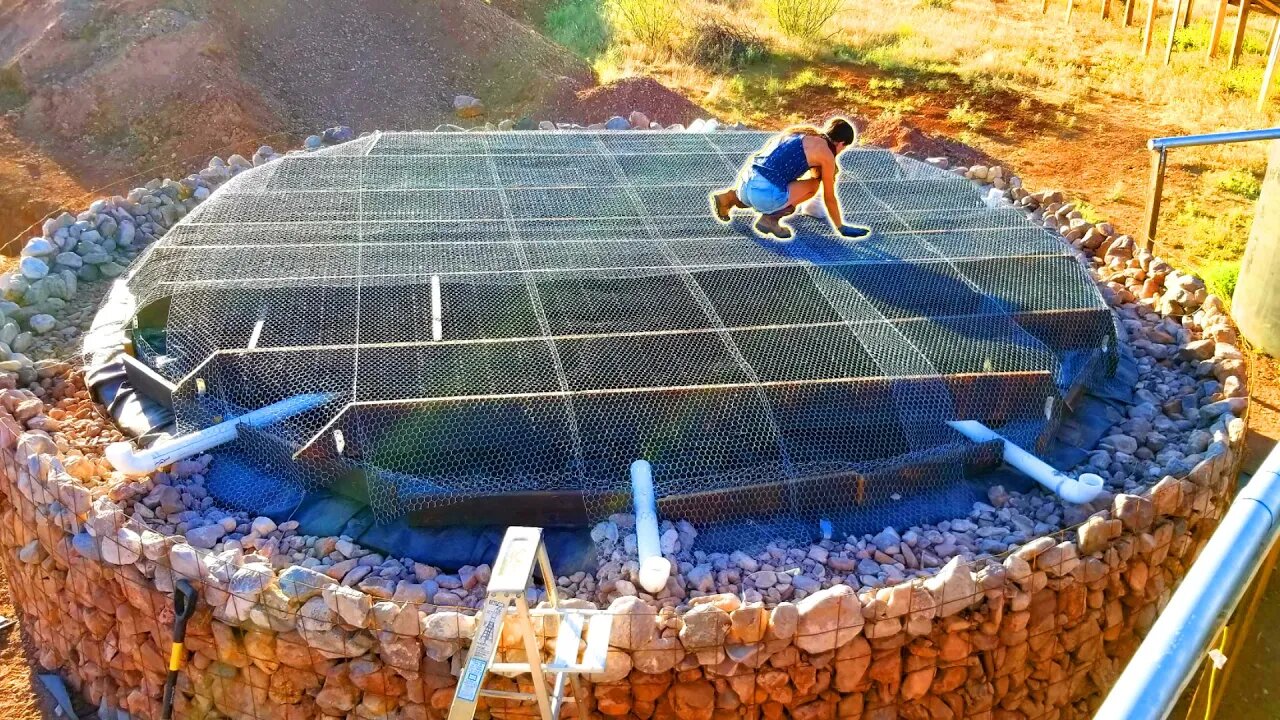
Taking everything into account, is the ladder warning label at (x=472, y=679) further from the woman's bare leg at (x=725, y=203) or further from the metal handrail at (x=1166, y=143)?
the metal handrail at (x=1166, y=143)

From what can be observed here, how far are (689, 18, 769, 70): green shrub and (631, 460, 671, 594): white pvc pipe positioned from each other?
11.4 m

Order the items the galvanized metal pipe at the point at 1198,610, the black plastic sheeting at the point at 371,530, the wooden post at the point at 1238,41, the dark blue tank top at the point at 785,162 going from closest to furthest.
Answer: the galvanized metal pipe at the point at 1198,610, the black plastic sheeting at the point at 371,530, the dark blue tank top at the point at 785,162, the wooden post at the point at 1238,41

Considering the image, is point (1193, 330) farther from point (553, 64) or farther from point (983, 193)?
point (553, 64)

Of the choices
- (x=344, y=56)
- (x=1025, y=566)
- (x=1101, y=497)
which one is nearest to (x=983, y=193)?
(x=1101, y=497)

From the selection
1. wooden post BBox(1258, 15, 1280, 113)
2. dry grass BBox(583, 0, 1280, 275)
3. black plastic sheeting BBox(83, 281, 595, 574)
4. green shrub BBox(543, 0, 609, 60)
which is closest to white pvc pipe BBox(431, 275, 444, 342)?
black plastic sheeting BBox(83, 281, 595, 574)

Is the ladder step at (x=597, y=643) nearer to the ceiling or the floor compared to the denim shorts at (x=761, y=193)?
nearer to the floor

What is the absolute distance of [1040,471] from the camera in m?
4.94

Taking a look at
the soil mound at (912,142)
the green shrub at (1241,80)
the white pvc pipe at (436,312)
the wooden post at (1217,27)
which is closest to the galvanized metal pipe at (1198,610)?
the white pvc pipe at (436,312)

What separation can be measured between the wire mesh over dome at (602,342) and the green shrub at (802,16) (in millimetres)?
9652

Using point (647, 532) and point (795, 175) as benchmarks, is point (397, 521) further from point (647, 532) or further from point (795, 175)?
point (795, 175)

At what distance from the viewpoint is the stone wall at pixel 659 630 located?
3.88 metres

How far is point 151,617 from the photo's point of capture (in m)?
4.29

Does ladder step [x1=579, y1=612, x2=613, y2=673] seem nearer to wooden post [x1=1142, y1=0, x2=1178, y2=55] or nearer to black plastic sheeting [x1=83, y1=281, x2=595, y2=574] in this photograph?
black plastic sheeting [x1=83, y1=281, x2=595, y2=574]

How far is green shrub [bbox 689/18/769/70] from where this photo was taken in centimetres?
1519
